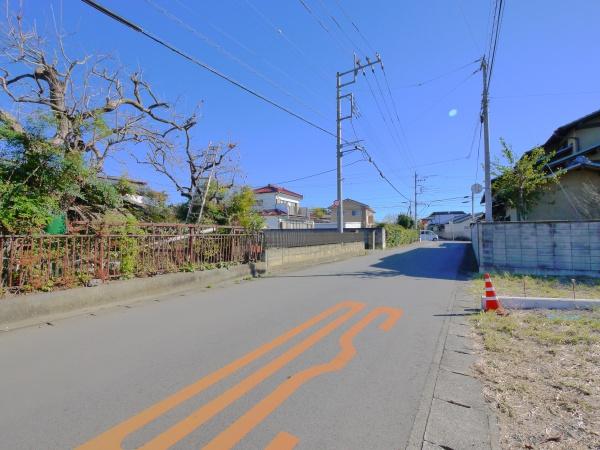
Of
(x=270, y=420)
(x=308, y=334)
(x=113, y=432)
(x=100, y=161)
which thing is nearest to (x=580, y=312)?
(x=308, y=334)

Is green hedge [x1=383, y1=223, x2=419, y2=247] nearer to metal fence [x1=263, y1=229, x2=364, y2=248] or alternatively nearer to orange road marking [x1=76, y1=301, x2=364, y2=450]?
metal fence [x1=263, y1=229, x2=364, y2=248]

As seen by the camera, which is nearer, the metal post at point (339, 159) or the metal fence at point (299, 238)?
the metal fence at point (299, 238)

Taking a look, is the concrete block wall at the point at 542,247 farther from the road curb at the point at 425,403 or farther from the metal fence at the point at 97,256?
the metal fence at the point at 97,256

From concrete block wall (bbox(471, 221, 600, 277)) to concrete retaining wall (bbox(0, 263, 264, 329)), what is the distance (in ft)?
29.2

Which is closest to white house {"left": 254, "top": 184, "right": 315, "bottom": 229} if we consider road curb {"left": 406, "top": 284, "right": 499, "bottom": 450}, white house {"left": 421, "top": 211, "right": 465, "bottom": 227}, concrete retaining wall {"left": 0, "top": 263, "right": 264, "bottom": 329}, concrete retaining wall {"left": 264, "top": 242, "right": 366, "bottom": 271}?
concrete retaining wall {"left": 264, "top": 242, "right": 366, "bottom": 271}

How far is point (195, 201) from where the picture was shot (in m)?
15.5

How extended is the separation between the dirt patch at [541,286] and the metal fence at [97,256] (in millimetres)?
7358

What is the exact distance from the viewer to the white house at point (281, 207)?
123 ft

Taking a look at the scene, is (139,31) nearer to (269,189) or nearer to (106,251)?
(106,251)

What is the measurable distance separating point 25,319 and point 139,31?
5096 mm

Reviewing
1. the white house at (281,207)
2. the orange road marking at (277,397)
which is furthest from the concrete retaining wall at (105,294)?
the white house at (281,207)

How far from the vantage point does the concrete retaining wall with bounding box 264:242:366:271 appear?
44.6 feet

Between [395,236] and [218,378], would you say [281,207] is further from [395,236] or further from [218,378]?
[218,378]

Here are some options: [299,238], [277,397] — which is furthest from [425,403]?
[299,238]
